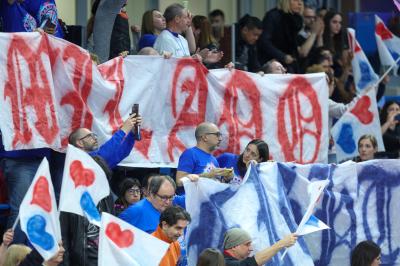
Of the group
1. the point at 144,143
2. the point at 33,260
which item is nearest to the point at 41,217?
the point at 33,260

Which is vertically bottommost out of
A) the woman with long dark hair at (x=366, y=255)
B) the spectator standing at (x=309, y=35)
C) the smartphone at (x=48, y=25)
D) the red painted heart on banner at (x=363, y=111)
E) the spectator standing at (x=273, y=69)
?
the woman with long dark hair at (x=366, y=255)

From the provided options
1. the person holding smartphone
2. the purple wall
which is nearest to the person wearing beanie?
the person holding smartphone

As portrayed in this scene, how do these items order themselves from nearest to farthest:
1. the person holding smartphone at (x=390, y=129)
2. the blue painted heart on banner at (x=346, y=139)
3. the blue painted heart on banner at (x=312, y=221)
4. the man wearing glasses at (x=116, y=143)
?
1. the blue painted heart on banner at (x=312, y=221)
2. the man wearing glasses at (x=116, y=143)
3. the blue painted heart on banner at (x=346, y=139)
4. the person holding smartphone at (x=390, y=129)

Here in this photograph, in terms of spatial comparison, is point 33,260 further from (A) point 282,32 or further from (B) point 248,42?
(A) point 282,32

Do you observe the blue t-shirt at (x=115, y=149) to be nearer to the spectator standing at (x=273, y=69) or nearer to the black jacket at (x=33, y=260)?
the black jacket at (x=33, y=260)

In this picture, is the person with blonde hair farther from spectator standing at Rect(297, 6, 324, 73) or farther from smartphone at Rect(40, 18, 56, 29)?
smartphone at Rect(40, 18, 56, 29)

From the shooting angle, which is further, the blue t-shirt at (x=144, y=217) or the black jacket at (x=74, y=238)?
the blue t-shirt at (x=144, y=217)

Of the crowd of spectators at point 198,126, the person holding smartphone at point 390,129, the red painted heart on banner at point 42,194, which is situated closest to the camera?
the red painted heart on banner at point 42,194

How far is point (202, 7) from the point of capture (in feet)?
72.6

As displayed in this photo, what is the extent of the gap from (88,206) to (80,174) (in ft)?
0.89

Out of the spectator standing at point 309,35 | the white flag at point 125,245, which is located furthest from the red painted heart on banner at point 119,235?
the spectator standing at point 309,35

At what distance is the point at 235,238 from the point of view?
500 inches

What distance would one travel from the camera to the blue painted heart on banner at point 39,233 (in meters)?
11.4

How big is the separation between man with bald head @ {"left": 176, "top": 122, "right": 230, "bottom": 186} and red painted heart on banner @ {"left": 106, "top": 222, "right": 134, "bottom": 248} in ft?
8.52
